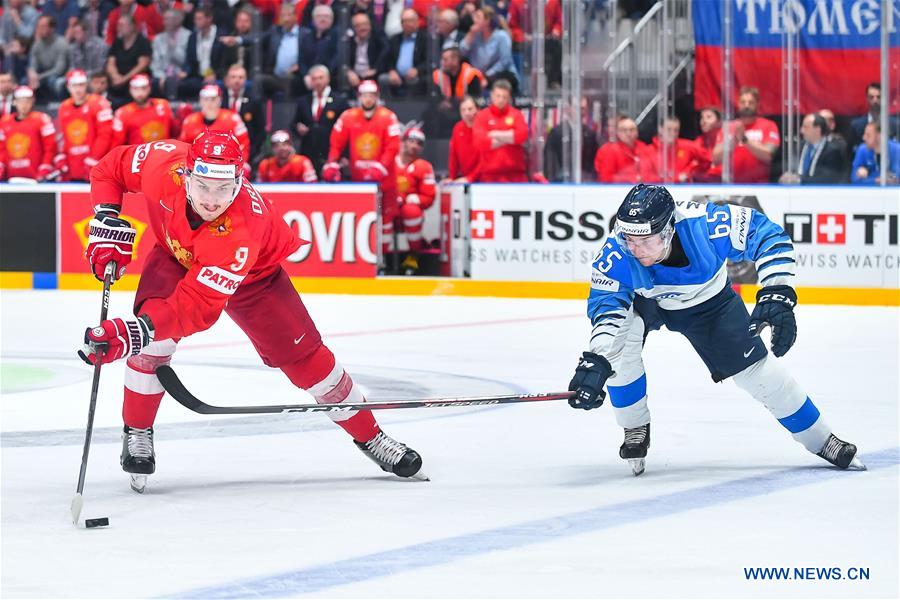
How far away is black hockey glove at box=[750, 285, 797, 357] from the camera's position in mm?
5215

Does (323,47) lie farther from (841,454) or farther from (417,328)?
(841,454)

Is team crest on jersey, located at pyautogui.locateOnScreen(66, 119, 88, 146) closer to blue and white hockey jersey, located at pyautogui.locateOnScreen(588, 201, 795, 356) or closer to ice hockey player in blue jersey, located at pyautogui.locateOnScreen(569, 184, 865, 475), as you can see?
ice hockey player in blue jersey, located at pyautogui.locateOnScreen(569, 184, 865, 475)

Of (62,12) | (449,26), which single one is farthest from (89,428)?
(62,12)

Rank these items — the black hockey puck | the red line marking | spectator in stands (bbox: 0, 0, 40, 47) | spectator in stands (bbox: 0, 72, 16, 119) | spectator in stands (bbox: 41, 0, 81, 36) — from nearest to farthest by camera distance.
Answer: the black hockey puck → the red line marking → spectator in stands (bbox: 0, 72, 16, 119) → spectator in stands (bbox: 41, 0, 81, 36) → spectator in stands (bbox: 0, 0, 40, 47)

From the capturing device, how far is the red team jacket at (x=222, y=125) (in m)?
14.1

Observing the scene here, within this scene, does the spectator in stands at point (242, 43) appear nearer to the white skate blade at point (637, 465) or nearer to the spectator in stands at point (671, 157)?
the spectator in stands at point (671, 157)

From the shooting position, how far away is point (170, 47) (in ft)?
52.9

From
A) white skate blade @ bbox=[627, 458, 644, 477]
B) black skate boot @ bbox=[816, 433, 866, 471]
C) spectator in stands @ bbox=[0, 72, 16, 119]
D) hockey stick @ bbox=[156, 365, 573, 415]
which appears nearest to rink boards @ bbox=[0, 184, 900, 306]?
spectator in stands @ bbox=[0, 72, 16, 119]

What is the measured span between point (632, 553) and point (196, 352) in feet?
17.5

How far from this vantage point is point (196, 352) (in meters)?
9.21

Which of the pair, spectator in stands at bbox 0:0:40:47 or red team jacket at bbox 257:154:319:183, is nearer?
red team jacket at bbox 257:154:319:183

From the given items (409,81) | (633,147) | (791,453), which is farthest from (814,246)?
(791,453)

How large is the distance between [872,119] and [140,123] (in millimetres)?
6443

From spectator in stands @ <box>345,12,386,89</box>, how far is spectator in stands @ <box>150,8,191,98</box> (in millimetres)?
2058
